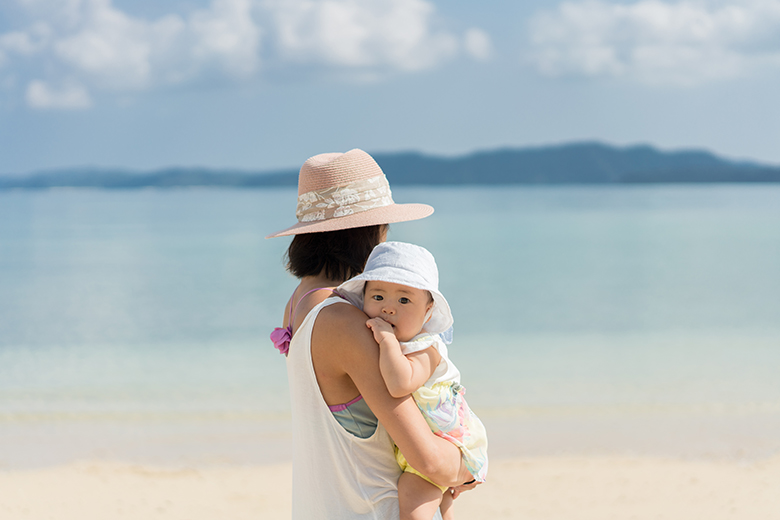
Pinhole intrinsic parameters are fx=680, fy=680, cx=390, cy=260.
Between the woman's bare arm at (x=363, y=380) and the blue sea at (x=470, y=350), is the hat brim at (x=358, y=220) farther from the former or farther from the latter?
the blue sea at (x=470, y=350)

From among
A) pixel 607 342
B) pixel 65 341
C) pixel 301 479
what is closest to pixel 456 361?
pixel 607 342

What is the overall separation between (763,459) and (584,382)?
10.5 feet

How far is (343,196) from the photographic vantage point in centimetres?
174

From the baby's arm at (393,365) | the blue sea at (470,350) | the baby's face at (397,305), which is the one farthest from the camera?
the blue sea at (470,350)

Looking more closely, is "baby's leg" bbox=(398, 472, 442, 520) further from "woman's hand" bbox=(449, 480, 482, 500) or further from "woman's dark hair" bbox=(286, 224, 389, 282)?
"woman's dark hair" bbox=(286, 224, 389, 282)

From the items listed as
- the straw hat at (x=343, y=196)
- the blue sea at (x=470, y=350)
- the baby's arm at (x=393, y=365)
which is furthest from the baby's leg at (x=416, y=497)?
the blue sea at (x=470, y=350)

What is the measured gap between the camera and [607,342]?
1224cm

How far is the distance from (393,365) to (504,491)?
4127 mm

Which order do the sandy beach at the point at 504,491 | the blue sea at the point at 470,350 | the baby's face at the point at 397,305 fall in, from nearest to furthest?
the baby's face at the point at 397,305 → the sandy beach at the point at 504,491 → the blue sea at the point at 470,350

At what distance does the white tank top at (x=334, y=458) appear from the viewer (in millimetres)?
1470

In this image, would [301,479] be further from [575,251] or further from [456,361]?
[575,251]

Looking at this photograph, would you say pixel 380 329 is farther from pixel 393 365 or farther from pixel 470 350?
pixel 470 350

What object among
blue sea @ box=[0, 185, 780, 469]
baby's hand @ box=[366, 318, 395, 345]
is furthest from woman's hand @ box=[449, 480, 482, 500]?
blue sea @ box=[0, 185, 780, 469]

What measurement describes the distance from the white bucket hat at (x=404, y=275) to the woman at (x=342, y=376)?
7 cm
